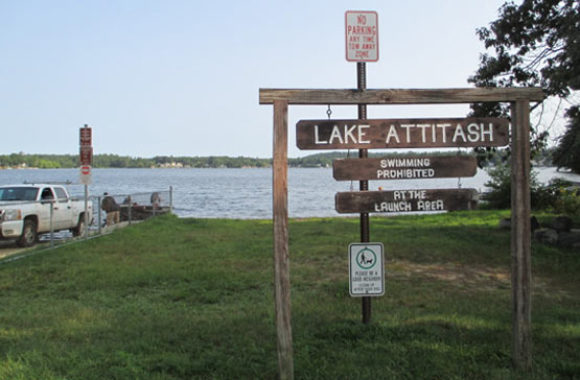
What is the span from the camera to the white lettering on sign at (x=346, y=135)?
4.63 meters

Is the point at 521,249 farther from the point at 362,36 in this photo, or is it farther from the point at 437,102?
the point at 362,36

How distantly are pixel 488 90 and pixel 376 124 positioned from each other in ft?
3.62

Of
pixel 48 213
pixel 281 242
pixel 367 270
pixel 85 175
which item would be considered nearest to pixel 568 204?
pixel 85 175

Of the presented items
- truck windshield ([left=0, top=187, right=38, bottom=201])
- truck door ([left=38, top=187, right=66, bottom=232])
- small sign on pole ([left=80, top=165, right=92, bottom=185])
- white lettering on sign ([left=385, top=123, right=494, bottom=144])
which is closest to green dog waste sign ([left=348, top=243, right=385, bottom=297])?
white lettering on sign ([left=385, top=123, right=494, bottom=144])

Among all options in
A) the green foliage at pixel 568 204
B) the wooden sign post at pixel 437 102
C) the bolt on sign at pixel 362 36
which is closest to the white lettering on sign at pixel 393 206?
the wooden sign post at pixel 437 102

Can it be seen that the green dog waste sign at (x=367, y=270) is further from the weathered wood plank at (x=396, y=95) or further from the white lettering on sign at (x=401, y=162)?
the weathered wood plank at (x=396, y=95)

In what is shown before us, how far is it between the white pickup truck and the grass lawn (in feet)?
7.03

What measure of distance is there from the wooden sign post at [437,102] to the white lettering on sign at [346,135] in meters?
0.22

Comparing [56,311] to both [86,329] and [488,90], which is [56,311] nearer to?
[86,329]

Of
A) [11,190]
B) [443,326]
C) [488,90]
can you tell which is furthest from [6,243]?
[488,90]

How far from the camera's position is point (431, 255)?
449 inches

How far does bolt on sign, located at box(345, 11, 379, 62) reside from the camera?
5105 millimetres

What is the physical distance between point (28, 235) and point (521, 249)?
13637 mm

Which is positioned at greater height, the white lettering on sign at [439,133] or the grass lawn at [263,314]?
the white lettering on sign at [439,133]
